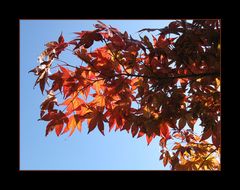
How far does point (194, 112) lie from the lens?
2.12 metres

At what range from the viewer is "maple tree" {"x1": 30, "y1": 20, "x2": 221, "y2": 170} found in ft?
6.65

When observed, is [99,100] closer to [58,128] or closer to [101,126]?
[101,126]

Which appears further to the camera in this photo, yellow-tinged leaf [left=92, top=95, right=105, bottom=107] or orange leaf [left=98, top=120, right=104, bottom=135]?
yellow-tinged leaf [left=92, top=95, right=105, bottom=107]

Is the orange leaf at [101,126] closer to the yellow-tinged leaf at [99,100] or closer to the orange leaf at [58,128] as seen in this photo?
the yellow-tinged leaf at [99,100]

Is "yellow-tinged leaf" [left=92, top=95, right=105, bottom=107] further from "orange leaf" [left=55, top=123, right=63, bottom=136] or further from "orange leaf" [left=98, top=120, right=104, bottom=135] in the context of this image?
"orange leaf" [left=55, top=123, right=63, bottom=136]

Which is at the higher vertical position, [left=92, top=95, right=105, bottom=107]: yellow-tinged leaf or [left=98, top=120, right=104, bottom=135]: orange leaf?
[left=92, top=95, right=105, bottom=107]: yellow-tinged leaf

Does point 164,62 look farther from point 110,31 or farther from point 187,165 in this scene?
point 187,165

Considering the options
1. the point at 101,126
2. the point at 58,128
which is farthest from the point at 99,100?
the point at 58,128

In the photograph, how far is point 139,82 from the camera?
7.38 ft

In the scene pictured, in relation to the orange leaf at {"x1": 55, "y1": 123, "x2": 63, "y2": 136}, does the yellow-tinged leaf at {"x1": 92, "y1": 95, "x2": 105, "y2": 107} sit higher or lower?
higher
